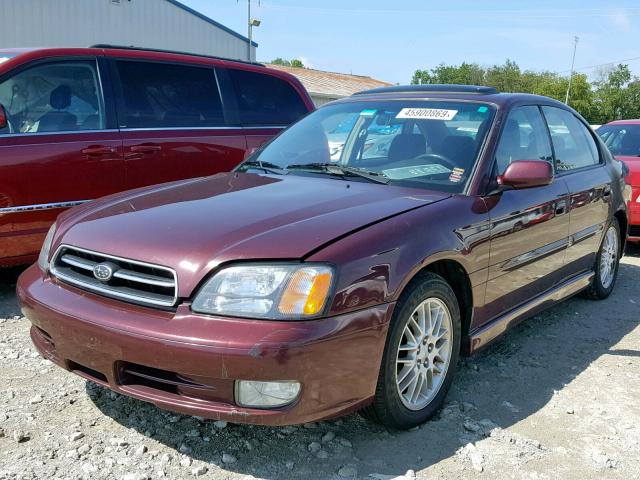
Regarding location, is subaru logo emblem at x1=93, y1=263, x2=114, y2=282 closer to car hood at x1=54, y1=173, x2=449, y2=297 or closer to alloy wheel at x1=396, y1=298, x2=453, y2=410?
car hood at x1=54, y1=173, x2=449, y2=297

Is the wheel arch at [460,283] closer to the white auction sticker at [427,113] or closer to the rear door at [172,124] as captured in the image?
the white auction sticker at [427,113]

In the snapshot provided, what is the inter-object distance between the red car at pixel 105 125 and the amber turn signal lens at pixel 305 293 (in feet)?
9.65

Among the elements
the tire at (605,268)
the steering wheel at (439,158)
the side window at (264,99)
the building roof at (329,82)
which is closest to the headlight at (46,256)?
the steering wheel at (439,158)

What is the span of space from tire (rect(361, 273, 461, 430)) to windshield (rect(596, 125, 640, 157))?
5730 millimetres

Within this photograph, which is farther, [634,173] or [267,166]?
[634,173]

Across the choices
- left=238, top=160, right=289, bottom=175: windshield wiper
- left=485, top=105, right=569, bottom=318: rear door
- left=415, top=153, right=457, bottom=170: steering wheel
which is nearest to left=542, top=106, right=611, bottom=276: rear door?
left=485, top=105, right=569, bottom=318: rear door

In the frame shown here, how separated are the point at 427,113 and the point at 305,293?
1.82 meters

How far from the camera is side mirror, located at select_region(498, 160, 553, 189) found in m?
3.32

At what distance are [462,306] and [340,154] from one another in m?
1.19

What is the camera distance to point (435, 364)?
305 centimetres

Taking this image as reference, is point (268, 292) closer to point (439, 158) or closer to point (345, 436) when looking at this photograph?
point (345, 436)

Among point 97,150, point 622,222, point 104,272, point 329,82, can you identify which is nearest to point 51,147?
point 97,150

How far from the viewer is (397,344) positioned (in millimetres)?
2691

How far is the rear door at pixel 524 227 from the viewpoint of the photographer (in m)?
3.38
